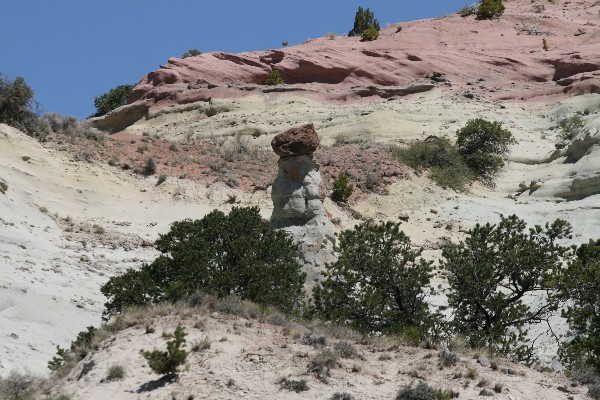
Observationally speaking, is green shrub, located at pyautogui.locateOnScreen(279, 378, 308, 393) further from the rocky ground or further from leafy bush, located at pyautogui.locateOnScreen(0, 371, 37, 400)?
leafy bush, located at pyautogui.locateOnScreen(0, 371, 37, 400)

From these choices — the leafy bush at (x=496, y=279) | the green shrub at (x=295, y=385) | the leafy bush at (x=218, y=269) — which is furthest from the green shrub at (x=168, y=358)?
the leafy bush at (x=496, y=279)

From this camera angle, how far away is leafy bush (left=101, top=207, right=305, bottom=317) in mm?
→ 15547

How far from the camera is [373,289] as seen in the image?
1695cm

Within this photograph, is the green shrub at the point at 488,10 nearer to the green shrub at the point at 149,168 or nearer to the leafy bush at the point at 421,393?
the green shrub at the point at 149,168

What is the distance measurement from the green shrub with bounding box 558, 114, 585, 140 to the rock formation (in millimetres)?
Result: 21238

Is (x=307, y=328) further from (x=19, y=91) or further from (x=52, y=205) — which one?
(x=19, y=91)

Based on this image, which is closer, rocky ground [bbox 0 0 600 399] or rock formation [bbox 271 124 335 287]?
rocky ground [bbox 0 0 600 399]

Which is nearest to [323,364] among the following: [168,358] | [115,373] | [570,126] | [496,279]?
[168,358]

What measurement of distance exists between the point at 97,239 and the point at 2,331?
8852 mm

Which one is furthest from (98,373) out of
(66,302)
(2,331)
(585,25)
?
(585,25)

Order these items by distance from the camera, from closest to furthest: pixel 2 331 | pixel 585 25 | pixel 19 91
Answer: pixel 2 331
pixel 19 91
pixel 585 25

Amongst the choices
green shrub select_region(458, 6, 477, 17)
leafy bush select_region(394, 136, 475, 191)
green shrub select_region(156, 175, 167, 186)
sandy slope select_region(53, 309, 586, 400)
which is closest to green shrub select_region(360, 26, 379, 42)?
green shrub select_region(458, 6, 477, 17)

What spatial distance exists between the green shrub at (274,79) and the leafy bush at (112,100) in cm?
1495

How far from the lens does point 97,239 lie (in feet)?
79.9
